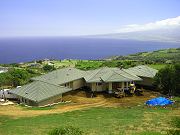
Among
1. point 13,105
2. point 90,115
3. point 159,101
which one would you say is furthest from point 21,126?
point 159,101

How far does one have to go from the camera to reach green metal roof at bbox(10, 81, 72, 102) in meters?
29.5

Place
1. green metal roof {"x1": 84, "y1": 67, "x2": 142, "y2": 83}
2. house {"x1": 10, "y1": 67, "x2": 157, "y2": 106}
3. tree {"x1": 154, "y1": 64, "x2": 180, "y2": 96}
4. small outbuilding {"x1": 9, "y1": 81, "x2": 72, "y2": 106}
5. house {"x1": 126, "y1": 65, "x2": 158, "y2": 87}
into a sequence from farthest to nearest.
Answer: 1. house {"x1": 126, "y1": 65, "x2": 158, "y2": 87}
2. green metal roof {"x1": 84, "y1": 67, "x2": 142, "y2": 83}
3. tree {"x1": 154, "y1": 64, "x2": 180, "y2": 96}
4. house {"x1": 10, "y1": 67, "x2": 157, "y2": 106}
5. small outbuilding {"x1": 9, "y1": 81, "x2": 72, "y2": 106}

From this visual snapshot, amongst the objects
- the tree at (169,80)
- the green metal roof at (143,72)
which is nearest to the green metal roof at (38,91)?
the tree at (169,80)

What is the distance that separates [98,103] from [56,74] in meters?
10.4

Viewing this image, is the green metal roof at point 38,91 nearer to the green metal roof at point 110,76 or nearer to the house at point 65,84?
the house at point 65,84

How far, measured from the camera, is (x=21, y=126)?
1978cm

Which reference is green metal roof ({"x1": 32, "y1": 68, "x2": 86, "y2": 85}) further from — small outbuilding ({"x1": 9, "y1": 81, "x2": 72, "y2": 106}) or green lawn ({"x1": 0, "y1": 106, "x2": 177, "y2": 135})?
green lawn ({"x1": 0, "y1": 106, "x2": 177, "y2": 135})

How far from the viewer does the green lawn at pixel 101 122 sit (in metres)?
18.1

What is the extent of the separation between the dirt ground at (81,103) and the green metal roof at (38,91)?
1594mm

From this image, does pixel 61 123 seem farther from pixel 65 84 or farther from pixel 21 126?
pixel 65 84

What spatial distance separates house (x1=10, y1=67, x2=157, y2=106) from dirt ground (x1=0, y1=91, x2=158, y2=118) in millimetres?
1474

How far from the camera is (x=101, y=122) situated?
68.7 ft

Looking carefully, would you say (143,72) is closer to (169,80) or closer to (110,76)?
(169,80)

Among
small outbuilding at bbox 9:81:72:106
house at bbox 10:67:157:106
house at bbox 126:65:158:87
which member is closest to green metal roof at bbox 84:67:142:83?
house at bbox 10:67:157:106
